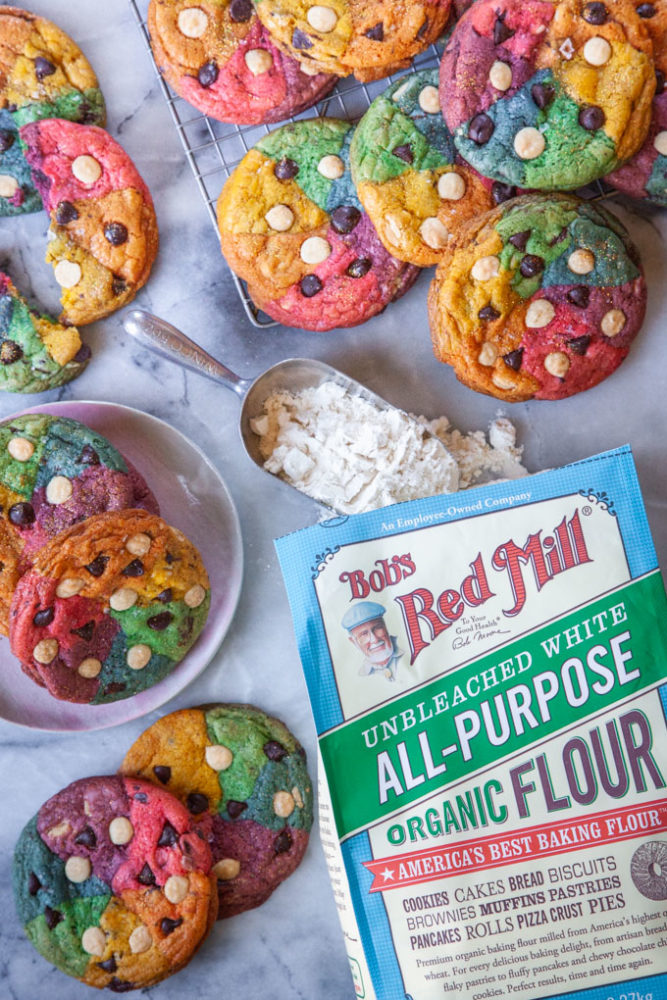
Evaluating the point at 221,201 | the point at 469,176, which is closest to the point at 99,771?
the point at 221,201

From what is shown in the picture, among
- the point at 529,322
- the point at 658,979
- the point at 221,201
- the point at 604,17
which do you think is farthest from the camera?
the point at 221,201

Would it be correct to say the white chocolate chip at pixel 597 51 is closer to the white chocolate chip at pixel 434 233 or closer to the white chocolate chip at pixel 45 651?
the white chocolate chip at pixel 434 233

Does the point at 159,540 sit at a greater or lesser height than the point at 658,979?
greater

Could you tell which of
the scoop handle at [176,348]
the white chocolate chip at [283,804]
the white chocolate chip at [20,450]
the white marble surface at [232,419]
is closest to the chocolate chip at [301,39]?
the white marble surface at [232,419]

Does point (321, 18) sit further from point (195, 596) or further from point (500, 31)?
point (195, 596)

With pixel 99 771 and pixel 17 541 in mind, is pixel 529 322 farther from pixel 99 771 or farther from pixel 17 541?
pixel 99 771

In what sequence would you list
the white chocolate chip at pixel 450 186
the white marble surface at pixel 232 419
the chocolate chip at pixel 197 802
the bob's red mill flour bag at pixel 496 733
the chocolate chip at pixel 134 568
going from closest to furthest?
the bob's red mill flour bag at pixel 496 733 → the chocolate chip at pixel 134 568 → the white chocolate chip at pixel 450 186 → the chocolate chip at pixel 197 802 → the white marble surface at pixel 232 419
